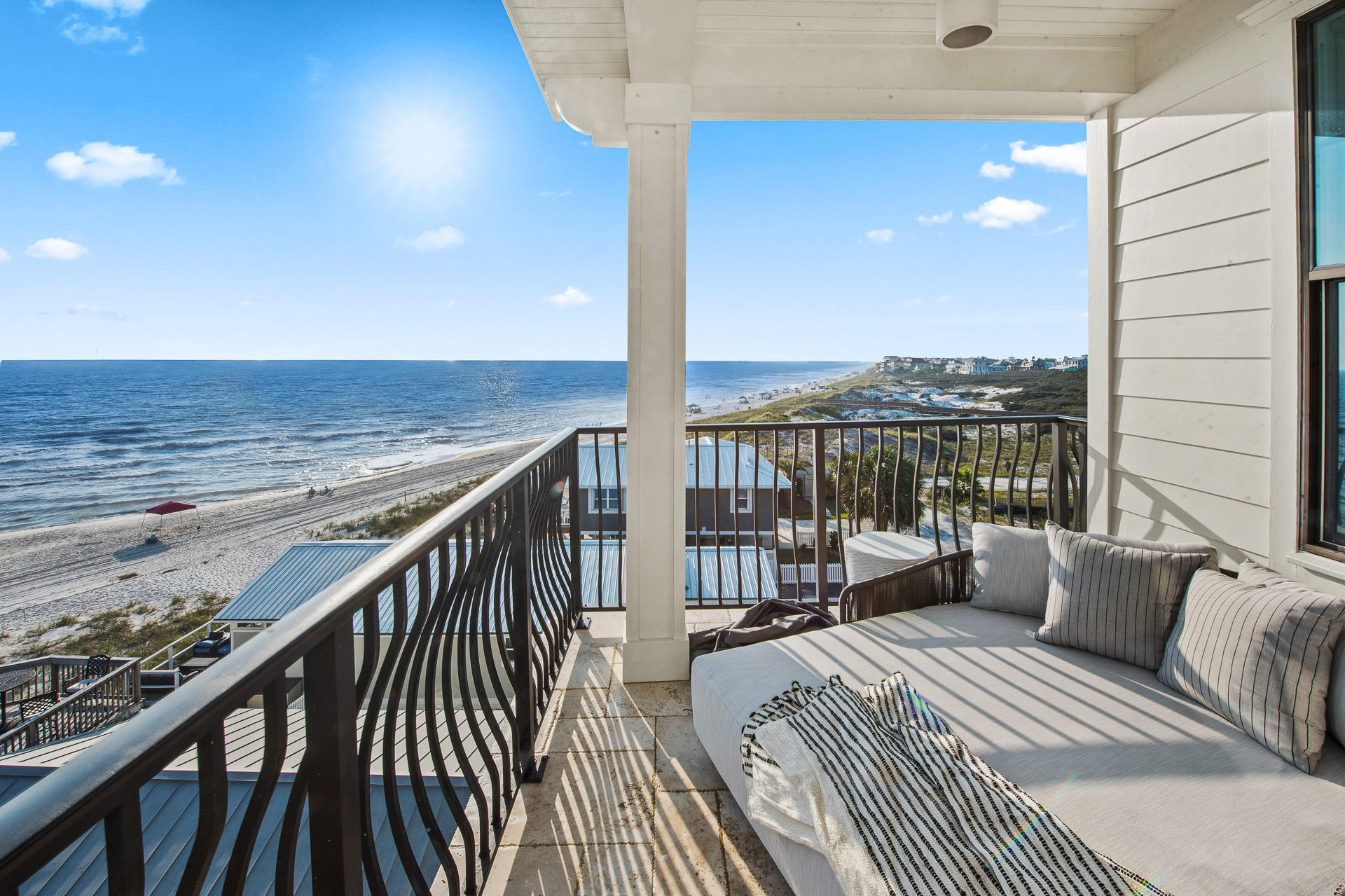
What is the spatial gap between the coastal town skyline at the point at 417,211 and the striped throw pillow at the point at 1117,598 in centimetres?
1511

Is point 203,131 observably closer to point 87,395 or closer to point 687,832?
point 87,395

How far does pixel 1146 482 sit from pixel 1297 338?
0.80 m

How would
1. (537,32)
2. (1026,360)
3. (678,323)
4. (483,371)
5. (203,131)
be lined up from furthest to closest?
1. (483,371)
2. (203,131)
3. (1026,360)
4. (678,323)
5. (537,32)

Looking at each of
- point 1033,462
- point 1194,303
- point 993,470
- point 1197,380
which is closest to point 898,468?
point 993,470

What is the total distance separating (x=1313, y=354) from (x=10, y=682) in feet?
49.5

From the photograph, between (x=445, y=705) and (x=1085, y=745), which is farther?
(x=1085, y=745)

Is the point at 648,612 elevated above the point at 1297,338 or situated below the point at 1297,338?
below

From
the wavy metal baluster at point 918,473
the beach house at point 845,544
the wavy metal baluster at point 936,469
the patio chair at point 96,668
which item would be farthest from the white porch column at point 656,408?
the patio chair at point 96,668

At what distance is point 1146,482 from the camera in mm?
2508

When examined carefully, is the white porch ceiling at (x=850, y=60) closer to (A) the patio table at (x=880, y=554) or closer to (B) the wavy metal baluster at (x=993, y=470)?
(B) the wavy metal baluster at (x=993, y=470)

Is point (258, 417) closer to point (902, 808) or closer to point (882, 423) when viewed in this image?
point (882, 423)

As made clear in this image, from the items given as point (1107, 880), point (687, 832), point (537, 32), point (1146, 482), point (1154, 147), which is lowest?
point (687, 832)

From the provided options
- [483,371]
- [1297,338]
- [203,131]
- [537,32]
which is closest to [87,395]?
[203,131]

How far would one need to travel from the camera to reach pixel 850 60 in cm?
248
